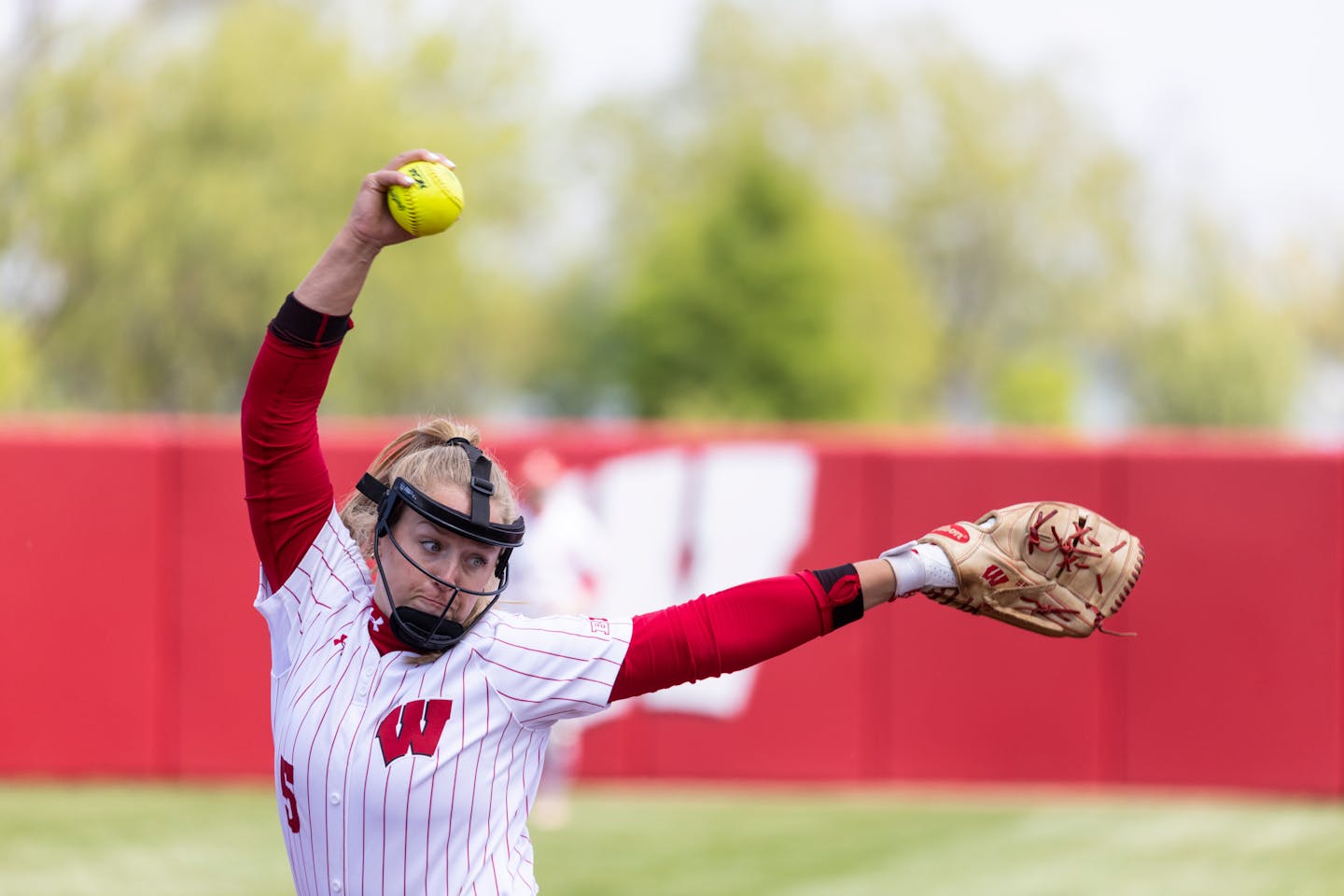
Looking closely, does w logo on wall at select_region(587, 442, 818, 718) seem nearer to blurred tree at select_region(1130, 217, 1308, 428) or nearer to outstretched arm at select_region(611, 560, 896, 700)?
outstretched arm at select_region(611, 560, 896, 700)

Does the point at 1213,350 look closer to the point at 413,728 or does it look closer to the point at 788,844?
the point at 788,844

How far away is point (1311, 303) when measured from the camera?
A: 72375 millimetres

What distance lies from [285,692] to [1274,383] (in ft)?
205

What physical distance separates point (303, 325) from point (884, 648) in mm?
7934

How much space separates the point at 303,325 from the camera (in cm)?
281

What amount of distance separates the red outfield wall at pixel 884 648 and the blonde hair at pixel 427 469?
7240mm

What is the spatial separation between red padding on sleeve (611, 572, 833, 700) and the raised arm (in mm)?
676

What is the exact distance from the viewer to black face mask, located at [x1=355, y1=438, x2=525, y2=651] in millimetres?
2764

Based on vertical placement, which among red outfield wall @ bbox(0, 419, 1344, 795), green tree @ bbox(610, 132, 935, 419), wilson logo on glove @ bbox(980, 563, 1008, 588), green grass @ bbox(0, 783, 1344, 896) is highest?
green tree @ bbox(610, 132, 935, 419)

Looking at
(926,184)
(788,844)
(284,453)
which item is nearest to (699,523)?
(788,844)

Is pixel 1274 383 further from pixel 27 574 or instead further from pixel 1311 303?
pixel 27 574

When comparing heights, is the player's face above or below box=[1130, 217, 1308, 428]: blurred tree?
below

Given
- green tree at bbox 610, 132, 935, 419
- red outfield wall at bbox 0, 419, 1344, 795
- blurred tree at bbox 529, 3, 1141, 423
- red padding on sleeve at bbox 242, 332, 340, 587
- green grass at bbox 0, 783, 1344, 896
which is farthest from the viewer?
blurred tree at bbox 529, 3, 1141, 423

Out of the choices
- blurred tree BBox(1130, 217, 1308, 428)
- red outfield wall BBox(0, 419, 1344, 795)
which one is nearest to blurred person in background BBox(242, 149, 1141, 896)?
red outfield wall BBox(0, 419, 1344, 795)
